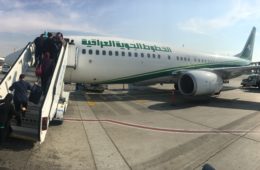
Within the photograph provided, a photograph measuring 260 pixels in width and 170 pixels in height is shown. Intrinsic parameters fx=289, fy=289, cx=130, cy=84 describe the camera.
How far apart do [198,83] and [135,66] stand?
391 cm

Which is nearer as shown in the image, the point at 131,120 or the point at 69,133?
the point at 69,133

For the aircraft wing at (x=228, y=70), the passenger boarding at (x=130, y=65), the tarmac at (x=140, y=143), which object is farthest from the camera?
the aircraft wing at (x=228, y=70)

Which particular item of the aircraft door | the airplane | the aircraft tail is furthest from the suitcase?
the aircraft tail

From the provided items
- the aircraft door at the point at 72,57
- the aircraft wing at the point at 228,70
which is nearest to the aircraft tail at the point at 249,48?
the aircraft wing at the point at 228,70

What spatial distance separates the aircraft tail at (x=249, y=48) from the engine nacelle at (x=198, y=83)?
14.3 metres

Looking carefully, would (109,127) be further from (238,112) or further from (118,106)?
(238,112)

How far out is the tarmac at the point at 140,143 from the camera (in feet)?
21.3

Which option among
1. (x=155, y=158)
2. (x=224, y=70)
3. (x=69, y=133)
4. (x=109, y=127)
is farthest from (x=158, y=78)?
(x=155, y=158)

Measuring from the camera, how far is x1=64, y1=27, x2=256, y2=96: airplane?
16.0m

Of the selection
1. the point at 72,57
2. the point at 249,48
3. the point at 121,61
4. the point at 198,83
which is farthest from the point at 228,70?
the point at 249,48

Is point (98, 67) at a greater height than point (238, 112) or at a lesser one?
greater

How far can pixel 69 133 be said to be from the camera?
8.83 meters

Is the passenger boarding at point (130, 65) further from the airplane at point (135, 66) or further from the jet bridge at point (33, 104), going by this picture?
the jet bridge at point (33, 104)

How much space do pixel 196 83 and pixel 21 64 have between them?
10146mm
